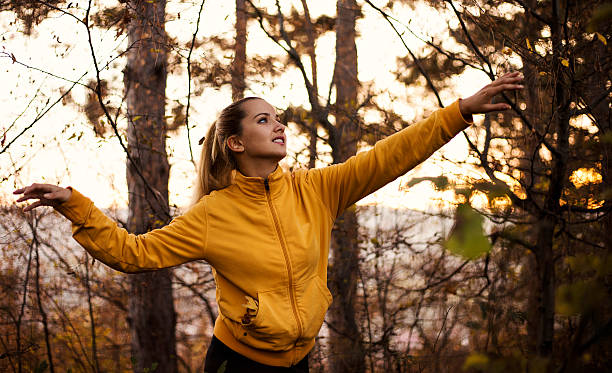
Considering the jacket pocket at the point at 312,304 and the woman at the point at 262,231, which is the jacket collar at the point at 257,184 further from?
the jacket pocket at the point at 312,304

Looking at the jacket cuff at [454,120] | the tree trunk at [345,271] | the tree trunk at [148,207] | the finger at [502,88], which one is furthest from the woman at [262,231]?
the tree trunk at [148,207]

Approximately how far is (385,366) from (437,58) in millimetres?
3144

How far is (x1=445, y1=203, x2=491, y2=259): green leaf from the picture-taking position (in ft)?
2.54

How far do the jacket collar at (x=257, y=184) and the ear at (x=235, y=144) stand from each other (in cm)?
16

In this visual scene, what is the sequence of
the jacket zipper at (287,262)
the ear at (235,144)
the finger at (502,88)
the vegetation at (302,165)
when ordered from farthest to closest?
the vegetation at (302,165), the ear at (235,144), the jacket zipper at (287,262), the finger at (502,88)

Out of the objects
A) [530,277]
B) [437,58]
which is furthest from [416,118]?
[530,277]

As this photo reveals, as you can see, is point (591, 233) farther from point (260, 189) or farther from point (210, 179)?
point (210, 179)

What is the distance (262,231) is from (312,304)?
0.44 m

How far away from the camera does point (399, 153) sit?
2.63 metres

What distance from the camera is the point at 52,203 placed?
2262mm

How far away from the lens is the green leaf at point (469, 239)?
0.77m

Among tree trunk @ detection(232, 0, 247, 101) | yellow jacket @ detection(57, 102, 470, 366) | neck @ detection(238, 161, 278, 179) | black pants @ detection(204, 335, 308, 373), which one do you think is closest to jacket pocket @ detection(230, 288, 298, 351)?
yellow jacket @ detection(57, 102, 470, 366)

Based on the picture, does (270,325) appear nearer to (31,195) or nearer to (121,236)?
(121,236)

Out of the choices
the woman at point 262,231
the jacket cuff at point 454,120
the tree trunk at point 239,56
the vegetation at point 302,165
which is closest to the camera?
the jacket cuff at point 454,120
